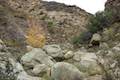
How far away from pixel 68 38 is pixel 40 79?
24.8ft

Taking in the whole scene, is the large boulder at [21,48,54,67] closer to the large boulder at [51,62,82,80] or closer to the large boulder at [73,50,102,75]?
the large boulder at [73,50,102,75]

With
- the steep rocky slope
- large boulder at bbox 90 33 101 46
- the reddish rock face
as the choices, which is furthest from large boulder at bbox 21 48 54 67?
the reddish rock face

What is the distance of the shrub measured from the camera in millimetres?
12945

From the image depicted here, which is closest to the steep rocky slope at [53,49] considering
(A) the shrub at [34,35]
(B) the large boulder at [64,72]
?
(B) the large boulder at [64,72]

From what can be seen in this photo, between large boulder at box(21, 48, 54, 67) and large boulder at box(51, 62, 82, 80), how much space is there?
0.85 m

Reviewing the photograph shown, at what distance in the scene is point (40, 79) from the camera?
8633 mm

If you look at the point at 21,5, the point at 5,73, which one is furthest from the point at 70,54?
the point at 21,5

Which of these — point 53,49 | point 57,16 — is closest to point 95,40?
point 53,49

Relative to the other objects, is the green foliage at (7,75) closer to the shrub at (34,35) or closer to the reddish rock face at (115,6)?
the shrub at (34,35)

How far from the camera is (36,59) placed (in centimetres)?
985

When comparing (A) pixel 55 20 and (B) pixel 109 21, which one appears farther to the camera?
(A) pixel 55 20

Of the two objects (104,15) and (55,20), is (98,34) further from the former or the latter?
(55,20)

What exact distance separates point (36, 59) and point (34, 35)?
416cm

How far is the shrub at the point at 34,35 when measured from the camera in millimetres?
12945
